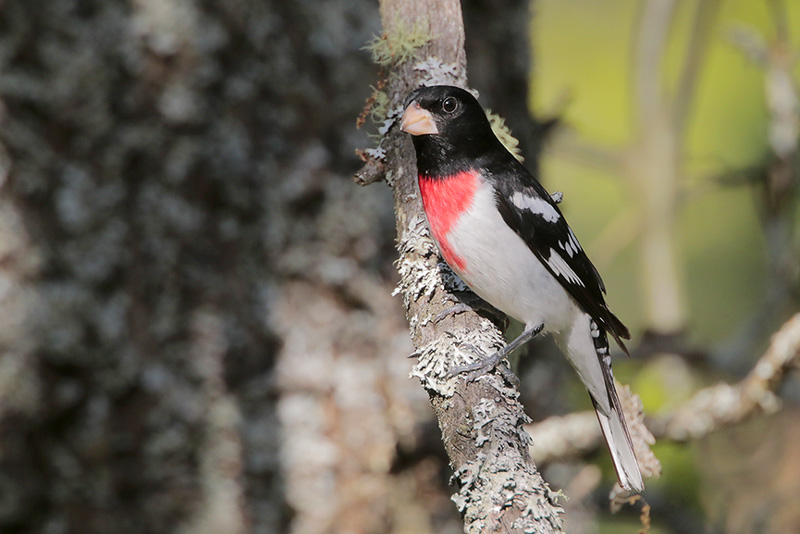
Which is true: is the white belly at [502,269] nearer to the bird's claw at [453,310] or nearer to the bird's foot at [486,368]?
the bird's claw at [453,310]

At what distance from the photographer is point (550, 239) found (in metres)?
2.61

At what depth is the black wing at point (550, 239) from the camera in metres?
2.50

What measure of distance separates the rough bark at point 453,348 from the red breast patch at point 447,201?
43 mm

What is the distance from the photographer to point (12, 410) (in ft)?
10.0

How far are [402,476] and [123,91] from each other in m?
2.06

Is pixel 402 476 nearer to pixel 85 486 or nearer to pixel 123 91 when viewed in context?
pixel 85 486

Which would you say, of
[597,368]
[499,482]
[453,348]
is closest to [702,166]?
[597,368]

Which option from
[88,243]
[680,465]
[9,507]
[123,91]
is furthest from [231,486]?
[680,465]

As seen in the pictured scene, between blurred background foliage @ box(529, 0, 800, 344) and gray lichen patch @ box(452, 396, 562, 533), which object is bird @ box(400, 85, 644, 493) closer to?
gray lichen patch @ box(452, 396, 562, 533)

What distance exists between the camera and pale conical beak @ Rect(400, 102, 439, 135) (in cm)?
213

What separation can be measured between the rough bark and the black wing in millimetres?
319

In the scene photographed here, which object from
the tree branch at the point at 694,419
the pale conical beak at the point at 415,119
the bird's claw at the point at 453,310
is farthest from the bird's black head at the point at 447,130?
the tree branch at the point at 694,419

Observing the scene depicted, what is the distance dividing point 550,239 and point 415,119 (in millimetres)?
744

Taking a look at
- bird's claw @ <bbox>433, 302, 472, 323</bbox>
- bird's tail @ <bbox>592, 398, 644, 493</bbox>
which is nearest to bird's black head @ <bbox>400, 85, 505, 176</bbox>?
bird's claw @ <bbox>433, 302, 472, 323</bbox>
